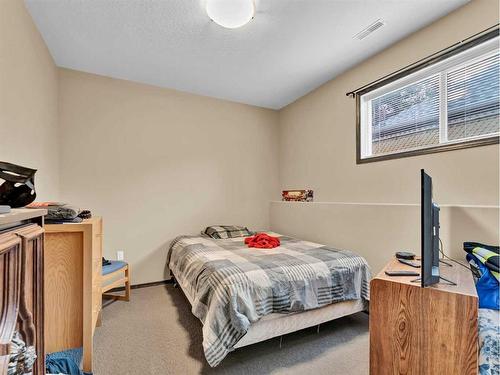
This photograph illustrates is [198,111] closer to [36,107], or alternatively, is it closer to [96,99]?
[96,99]

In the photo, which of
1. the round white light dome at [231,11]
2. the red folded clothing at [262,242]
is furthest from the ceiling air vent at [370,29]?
the red folded clothing at [262,242]

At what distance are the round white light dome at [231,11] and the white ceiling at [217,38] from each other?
13 centimetres

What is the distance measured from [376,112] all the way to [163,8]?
7.33ft

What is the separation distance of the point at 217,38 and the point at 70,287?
7.48 feet

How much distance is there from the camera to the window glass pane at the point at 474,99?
185 centimetres

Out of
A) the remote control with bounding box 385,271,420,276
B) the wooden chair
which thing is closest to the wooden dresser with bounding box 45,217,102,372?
the wooden chair

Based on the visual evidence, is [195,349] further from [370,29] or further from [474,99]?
[370,29]

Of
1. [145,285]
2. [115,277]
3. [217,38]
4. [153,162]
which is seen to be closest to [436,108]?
[217,38]

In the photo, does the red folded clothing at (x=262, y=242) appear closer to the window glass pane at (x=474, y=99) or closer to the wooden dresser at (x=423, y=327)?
the wooden dresser at (x=423, y=327)

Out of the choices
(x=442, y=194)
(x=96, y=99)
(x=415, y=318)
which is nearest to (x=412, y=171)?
(x=442, y=194)

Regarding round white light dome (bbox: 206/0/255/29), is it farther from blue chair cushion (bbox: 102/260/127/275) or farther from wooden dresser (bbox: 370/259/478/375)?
blue chair cushion (bbox: 102/260/127/275)

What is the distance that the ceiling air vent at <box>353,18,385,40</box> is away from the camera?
6.93ft

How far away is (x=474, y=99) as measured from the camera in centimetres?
196

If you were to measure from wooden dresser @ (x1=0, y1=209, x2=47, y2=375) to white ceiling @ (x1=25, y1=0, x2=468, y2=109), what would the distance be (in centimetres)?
185
